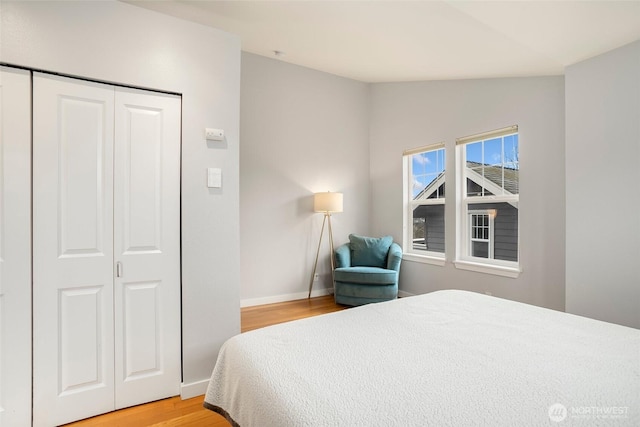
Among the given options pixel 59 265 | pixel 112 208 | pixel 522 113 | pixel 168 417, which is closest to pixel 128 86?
pixel 112 208

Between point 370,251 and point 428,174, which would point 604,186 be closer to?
point 428,174

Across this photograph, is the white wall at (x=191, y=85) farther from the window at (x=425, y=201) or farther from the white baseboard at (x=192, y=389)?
the window at (x=425, y=201)

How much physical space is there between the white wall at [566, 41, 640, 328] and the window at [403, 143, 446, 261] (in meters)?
1.67

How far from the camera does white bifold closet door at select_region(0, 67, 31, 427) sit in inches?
65.9

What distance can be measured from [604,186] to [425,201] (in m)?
2.17

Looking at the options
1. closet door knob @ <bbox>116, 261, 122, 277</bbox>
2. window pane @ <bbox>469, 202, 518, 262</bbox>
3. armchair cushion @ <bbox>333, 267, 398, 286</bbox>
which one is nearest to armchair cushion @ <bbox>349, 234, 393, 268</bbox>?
armchair cushion @ <bbox>333, 267, 398, 286</bbox>

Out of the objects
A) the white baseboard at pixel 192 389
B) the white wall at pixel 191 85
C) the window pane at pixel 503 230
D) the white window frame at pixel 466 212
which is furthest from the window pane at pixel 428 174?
the white baseboard at pixel 192 389

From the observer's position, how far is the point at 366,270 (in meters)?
3.99

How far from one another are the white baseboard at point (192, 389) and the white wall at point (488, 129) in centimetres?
295

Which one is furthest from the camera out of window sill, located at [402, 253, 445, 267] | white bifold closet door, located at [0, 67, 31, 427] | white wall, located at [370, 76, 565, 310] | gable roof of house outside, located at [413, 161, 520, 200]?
window sill, located at [402, 253, 445, 267]

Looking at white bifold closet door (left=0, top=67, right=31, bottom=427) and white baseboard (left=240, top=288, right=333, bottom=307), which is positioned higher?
white bifold closet door (left=0, top=67, right=31, bottom=427)

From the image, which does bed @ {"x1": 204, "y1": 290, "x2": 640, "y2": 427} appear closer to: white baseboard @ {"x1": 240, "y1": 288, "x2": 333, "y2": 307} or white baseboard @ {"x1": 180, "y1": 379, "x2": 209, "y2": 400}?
white baseboard @ {"x1": 180, "y1": 379, "x2": 209, "y2": 400}

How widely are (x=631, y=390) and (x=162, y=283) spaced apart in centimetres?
225

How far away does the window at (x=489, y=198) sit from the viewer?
337 cm
